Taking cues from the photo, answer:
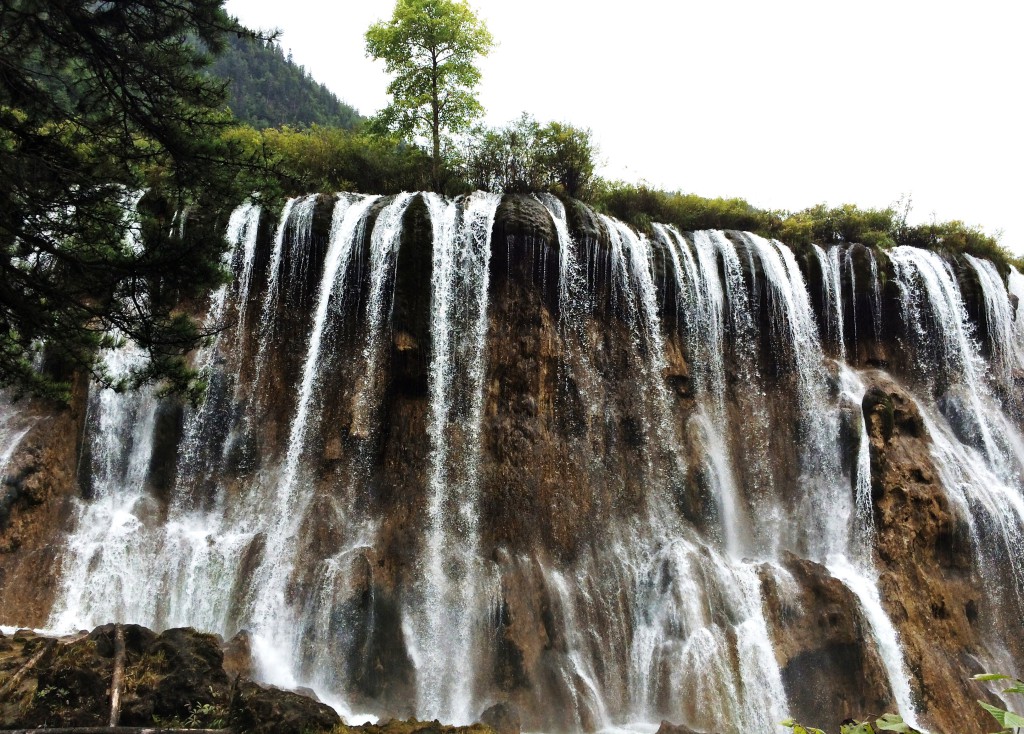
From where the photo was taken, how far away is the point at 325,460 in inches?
496

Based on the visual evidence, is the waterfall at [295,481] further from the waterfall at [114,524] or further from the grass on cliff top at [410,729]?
the grass on cliff top at [410,729]

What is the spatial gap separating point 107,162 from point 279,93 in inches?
3318

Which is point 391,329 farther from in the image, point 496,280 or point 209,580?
point 209,580

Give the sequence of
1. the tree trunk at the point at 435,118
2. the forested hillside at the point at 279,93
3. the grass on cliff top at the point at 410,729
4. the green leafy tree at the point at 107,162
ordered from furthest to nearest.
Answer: the forested hillside at the point at 279,93 < the tree trunk at the point at 435,118 < the grass on cliff top at the point at 410,729 < the green leafy tree at the point at 107,162

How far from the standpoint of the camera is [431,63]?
20172 millimetres

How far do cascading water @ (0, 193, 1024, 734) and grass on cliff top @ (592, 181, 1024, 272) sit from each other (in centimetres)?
210

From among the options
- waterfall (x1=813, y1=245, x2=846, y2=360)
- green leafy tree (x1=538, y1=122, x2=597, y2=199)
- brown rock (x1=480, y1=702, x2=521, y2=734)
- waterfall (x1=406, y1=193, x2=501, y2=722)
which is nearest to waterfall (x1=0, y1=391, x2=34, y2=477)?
waterfall (x1=406, y1=193, x2=501, y2=722)

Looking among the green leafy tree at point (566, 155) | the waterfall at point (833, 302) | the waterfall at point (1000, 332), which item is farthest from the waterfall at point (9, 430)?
the waterfall at point (1000, 332)

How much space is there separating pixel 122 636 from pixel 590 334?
10.4m

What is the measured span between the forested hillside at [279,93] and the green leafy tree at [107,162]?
68.0 m

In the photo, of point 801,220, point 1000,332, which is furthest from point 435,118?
point 1000,332

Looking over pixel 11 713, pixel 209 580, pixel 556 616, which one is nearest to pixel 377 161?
pixel 209 580

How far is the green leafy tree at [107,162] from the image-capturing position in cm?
555

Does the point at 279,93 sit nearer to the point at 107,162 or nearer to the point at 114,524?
the point at 114,524
